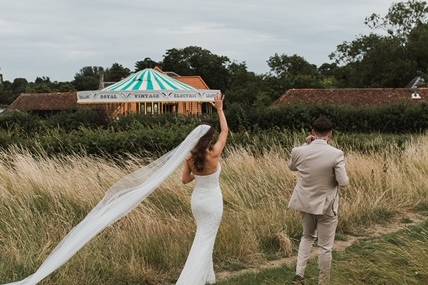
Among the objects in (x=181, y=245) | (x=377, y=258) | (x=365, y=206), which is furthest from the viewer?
(x=365, y=206)

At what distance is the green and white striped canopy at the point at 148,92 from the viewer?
90.0 ft

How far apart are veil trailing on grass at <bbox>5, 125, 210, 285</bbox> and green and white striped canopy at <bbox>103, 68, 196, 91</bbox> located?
22792mm

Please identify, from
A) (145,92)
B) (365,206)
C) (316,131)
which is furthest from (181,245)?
(145,92)

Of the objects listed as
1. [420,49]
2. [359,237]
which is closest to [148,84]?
[359,237]

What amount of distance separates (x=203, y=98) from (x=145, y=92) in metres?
2.69

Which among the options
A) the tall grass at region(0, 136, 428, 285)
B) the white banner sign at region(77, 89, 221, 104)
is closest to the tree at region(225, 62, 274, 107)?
the white banner sign at region(77, 89, 221, 104)

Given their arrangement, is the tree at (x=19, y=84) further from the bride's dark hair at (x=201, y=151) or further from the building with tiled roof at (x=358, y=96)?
the bride's dark hair at (x=201, y=151)

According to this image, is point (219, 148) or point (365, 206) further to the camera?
point (365, 206)

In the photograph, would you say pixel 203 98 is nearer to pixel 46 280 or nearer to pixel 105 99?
pixel 105 99

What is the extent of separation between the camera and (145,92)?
27484 mm

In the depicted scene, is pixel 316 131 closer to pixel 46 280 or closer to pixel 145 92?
pixel 46 280

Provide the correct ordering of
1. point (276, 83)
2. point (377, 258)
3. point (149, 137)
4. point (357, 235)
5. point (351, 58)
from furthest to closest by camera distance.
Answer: point (351, 58) → point (276, 83) → point (149, 137) → point (357, 235) → point (377, 258)

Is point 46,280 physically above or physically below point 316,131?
below

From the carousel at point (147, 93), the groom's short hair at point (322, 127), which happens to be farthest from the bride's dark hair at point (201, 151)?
the carousel at point (147, 93)
